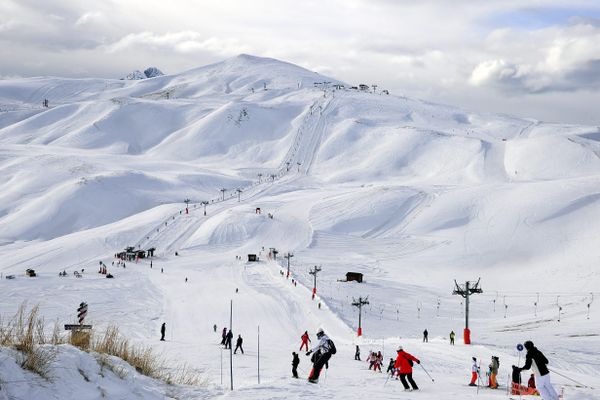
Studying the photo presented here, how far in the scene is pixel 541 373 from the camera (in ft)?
30.4

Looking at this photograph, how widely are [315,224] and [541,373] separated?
69759mm

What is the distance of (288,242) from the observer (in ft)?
241

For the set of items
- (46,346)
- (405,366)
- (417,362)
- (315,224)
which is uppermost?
(315,224)

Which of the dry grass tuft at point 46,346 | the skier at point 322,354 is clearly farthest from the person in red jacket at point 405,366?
the dry grass tuft at point 46,346

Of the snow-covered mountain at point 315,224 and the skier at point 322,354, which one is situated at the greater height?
the snow-covered mountain at point 315,224

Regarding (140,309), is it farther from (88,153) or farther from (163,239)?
(88,153)

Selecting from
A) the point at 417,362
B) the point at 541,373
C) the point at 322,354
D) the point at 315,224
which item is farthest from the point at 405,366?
the point at 315,224

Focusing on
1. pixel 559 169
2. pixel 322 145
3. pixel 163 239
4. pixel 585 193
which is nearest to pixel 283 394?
pixel 163 239

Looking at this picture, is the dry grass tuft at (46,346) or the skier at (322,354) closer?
the dry grass tuft at (46,346)

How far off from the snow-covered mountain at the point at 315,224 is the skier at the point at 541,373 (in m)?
2.17

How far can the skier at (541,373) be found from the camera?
9094 mm

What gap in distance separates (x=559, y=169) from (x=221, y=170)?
72.2m

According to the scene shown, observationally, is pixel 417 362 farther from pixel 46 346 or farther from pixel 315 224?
pixel 315 224

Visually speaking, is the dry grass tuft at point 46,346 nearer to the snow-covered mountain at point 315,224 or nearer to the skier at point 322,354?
the snow-covered mountain at point 315,224
